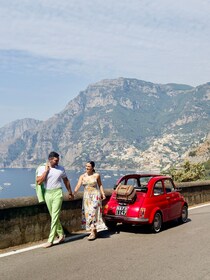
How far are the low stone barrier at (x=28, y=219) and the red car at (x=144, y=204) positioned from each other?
0.83 meters

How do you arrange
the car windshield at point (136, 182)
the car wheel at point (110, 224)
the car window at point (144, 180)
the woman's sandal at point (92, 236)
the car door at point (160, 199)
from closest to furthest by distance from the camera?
the woman's sandal at point (92, 236), the car wheel at point (110, 224), the car door at point (160, 199), the car window at point (144, 180), the car windshield at point (136, 182)

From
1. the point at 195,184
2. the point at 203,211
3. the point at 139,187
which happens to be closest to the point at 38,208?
the point at 139,187

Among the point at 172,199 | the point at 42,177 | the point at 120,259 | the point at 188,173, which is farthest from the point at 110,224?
the point at 188,173

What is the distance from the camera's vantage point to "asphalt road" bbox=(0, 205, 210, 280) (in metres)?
5.99

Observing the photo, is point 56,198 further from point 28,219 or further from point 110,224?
point 110,224

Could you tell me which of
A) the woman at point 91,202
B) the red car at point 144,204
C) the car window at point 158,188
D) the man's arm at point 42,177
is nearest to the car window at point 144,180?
the red car at point 144,204

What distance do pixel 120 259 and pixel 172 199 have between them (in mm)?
4066

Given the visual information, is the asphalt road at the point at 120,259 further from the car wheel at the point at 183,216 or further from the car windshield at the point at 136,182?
the car wheel at the point at 183,216

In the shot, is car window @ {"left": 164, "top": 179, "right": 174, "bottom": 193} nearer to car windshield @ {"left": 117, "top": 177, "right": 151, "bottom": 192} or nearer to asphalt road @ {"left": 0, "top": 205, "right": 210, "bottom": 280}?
car windshield @ {"left": 117, "top": 177, "right": 151, "bottom": 192}

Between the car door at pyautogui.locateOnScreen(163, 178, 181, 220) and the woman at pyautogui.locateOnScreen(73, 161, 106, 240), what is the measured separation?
2401 mm

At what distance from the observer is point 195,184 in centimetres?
1675

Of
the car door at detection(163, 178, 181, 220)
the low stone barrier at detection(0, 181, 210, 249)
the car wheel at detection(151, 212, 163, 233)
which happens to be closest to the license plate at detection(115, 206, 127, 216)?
the car wheel at detection(151, 212, 163, 233)

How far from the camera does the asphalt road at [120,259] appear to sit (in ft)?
19.7

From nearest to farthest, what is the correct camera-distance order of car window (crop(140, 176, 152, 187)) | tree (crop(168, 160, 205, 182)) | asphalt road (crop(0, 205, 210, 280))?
asphalt road (crop(0, 205, 210, 280)) < car window (crop(140, 176, 152, 187)) < tree (crop(168, 160, 205, 182))
